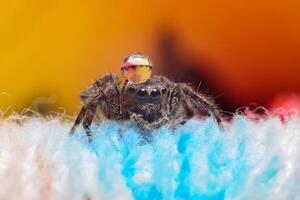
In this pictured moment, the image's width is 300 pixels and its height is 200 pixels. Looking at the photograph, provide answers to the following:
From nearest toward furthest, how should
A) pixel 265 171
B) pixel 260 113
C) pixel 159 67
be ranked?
pixel 265 171 → pixel 260 113 → pixel 159 67

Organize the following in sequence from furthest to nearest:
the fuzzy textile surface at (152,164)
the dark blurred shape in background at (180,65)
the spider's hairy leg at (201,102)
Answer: the dark blurred shape in background at (180,65)
the spider's hairy leg at (201,102)
the fuzzy textile surface at (152,164)

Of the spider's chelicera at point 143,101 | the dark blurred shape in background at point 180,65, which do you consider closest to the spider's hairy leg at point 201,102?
the spider's chelicera at point 143,101

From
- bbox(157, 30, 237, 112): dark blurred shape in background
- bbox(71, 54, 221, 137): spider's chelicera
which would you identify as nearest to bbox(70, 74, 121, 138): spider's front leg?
bbox(71, 54, 221, 137): spider's chelicera

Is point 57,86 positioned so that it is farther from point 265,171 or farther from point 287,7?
point 265,171

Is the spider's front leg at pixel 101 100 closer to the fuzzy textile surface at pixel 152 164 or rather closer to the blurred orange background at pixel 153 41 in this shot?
the fuzzy textile surface at pixel 152 164

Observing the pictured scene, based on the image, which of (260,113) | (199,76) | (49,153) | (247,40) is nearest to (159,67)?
(199,76)

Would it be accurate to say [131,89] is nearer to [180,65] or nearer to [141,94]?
[141,94]
